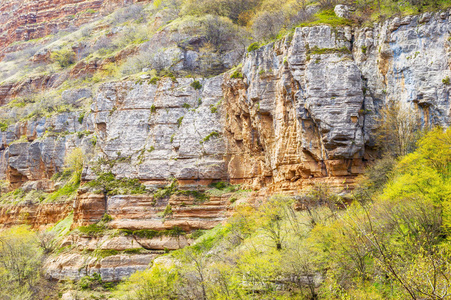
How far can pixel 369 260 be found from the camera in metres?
18.8

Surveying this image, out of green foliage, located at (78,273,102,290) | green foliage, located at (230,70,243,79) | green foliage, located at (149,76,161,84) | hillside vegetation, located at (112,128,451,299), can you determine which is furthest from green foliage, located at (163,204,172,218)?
green foliage, located at (149,76,161,84)

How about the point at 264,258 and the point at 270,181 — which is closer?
the point at 264,258

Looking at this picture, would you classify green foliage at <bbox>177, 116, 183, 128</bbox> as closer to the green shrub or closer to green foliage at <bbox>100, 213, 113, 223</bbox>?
green foliage at <bbox>100, 213, 113, 223</bbox>

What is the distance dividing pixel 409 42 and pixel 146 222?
2700 cm

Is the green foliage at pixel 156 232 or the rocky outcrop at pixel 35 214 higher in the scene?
the green foliage at pixel 156 232

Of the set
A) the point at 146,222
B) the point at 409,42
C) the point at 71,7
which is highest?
the point at 71,7

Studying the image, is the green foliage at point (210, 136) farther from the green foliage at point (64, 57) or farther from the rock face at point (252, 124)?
the green foliage at point (64, 57)

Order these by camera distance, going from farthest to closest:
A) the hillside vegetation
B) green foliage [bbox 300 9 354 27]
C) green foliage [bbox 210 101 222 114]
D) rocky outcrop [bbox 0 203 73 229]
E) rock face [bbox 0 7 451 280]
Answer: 1. rocky outcrop [bbox 0 203 73 229]
2. green foliage [bbox 210 101 222 114]
3. green foliage [bbox 300 9 354 27]
4. rock face [bbox 0 7 451 280]
5. the hillside vegetation

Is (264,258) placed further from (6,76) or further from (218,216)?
(6,76)

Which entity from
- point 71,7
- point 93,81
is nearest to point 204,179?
point 93,81

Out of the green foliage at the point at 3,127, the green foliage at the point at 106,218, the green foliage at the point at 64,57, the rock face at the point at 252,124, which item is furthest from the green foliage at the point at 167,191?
the green foliage at the point at 64,57

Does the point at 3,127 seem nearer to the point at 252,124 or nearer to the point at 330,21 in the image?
the point at 252,124

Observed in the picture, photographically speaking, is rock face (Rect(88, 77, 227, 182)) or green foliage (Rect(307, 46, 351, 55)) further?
rock face (Rect(88, 77, 227, 182))

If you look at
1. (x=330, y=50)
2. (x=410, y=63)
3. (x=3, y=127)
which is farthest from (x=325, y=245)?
(x=3, y=127)
